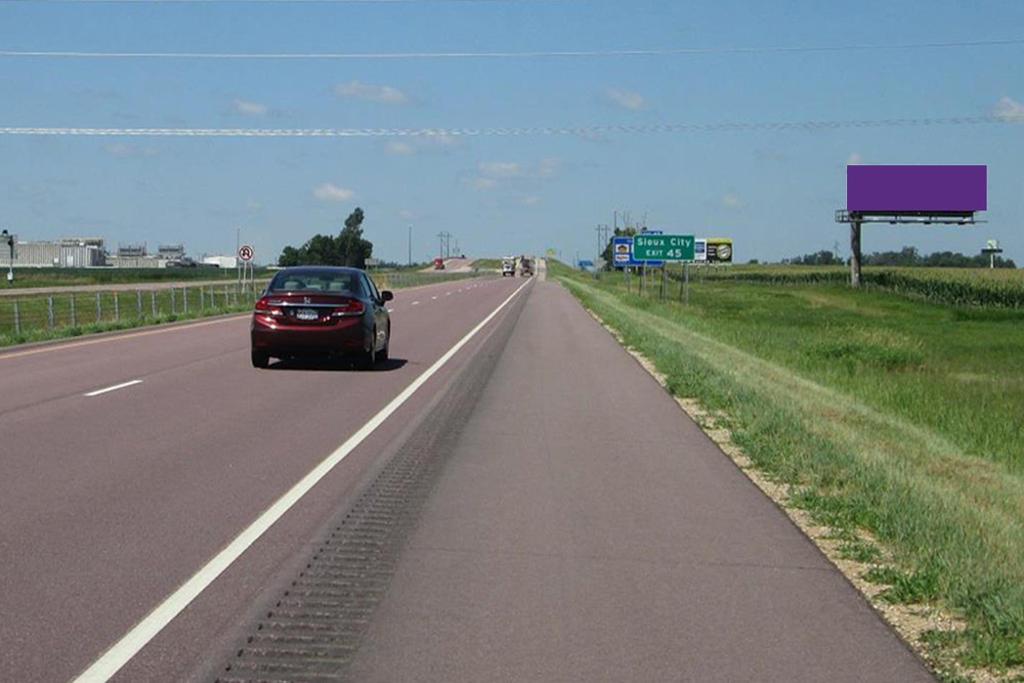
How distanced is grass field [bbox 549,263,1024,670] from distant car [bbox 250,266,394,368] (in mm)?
5103

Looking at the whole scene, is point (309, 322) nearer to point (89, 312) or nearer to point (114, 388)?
point (114, 388)

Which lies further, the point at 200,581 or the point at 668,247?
the point at 668,247

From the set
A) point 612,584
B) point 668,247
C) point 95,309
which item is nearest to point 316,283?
point 612,584

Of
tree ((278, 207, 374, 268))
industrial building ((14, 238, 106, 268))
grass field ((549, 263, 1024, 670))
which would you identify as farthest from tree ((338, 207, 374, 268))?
grass field ((549, 263, 1024, 670))

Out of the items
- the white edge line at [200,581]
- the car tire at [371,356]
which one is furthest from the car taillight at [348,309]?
the white edge line at [200,581]

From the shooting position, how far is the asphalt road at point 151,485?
22.3 ft

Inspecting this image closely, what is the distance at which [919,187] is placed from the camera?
3812 inches

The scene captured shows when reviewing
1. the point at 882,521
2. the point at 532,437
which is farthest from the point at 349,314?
the point at 882,521

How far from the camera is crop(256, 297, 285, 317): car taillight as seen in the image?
22203mm

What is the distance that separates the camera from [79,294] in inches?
2347

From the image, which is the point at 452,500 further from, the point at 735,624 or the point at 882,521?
the point at 735,624

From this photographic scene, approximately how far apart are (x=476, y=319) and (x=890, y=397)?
24204 mm

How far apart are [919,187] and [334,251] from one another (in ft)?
151

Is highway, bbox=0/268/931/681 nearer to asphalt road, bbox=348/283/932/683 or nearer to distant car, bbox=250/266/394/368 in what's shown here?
asphalt road, bbox=348/283/932/683
